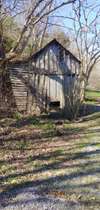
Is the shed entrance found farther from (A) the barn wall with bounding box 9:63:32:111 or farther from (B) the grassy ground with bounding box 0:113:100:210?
(B) the grassy ground with bounding box 0:113:100:210

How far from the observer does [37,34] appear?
96.9 feet

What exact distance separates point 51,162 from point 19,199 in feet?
10.3

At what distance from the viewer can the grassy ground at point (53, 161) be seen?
303 inches

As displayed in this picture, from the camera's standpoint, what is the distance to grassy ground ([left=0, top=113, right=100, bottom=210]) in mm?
7703

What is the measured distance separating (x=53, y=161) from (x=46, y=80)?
1378 cm

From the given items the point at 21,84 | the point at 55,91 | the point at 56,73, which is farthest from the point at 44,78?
the point at 21,84

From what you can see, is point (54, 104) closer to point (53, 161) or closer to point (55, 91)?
point (55, 91)

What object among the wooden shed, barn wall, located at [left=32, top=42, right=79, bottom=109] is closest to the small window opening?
the wooden shed

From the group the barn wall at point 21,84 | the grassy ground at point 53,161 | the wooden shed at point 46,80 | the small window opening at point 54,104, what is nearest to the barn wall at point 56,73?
the wooden shed at point 46,80

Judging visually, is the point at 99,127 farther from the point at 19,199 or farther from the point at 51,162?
the point at 19,199

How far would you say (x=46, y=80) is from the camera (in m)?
23.8

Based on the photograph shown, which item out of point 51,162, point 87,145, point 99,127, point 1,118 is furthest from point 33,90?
point 51,162

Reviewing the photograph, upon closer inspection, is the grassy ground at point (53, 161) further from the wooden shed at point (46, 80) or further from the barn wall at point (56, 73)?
the barn wall at point (56, 73)

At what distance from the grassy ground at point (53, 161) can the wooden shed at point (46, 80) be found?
17.7ft
